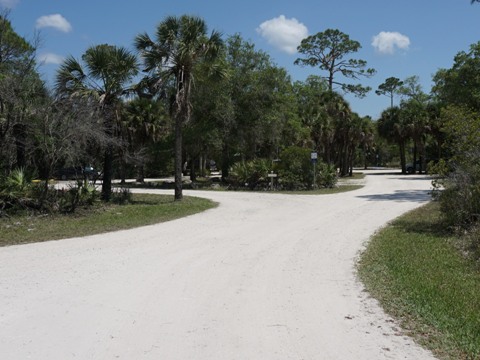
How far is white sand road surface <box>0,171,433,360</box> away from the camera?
15.0 ft

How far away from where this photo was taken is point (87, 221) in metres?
14.2

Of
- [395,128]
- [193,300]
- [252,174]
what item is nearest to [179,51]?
[252,174]

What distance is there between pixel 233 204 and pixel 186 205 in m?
2.18

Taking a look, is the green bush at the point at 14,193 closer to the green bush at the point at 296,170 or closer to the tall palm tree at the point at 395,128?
the green bush at the point at 296,170

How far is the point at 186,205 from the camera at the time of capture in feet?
60.4

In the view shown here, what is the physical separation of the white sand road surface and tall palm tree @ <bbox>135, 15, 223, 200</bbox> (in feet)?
31.8

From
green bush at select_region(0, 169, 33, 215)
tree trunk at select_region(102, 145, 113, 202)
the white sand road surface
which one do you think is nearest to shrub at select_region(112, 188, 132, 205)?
tree trunk at select_region(102, 145, 113, 202)

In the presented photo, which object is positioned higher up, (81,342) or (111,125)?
(111,125)

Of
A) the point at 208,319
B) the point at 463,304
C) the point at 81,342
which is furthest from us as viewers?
the point at 463,304

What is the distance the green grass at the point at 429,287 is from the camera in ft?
15.9

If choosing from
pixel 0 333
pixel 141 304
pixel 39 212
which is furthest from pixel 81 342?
pixel 39 212

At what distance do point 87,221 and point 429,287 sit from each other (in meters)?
10.4

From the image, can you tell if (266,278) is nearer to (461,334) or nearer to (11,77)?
(461,334)

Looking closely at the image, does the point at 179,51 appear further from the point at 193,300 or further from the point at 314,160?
the point at 193,300
